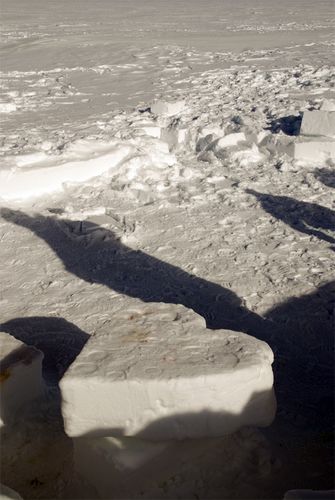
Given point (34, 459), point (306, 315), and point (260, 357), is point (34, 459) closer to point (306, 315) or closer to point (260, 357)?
point (260, 357)

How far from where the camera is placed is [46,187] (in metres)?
6.40

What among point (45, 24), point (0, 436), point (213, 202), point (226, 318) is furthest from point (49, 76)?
point (45, 24)

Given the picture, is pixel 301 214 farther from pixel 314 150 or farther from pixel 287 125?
pixel 287 125

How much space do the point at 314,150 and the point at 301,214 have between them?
1699 millimetres

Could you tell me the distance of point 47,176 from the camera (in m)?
6.46

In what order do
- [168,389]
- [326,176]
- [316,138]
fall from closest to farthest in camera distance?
[168,389]
[326,176]
[316,138]

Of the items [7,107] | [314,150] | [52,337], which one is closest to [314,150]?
[314,150]

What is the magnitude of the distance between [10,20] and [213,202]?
2677 centimetres

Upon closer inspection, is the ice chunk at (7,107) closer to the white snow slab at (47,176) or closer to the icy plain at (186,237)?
the icy plain at (186,237)

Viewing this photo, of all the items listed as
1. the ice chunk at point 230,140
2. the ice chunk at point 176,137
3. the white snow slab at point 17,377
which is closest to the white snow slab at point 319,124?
the ice chunk at point 230,140

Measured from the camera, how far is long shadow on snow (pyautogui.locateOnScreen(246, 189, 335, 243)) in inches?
211

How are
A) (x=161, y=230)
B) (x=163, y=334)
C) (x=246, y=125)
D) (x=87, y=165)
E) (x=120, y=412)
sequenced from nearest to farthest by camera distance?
(x=120, y=412), (x=163, y=334), (x=161, y=230), (x=87, y=165), (x=246, y=125)

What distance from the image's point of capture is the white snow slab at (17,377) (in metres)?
2.86

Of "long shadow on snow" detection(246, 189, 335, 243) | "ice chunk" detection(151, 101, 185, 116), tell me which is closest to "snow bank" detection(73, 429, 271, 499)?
"long shadow on snow" detection(246, 189, 335, 243)
